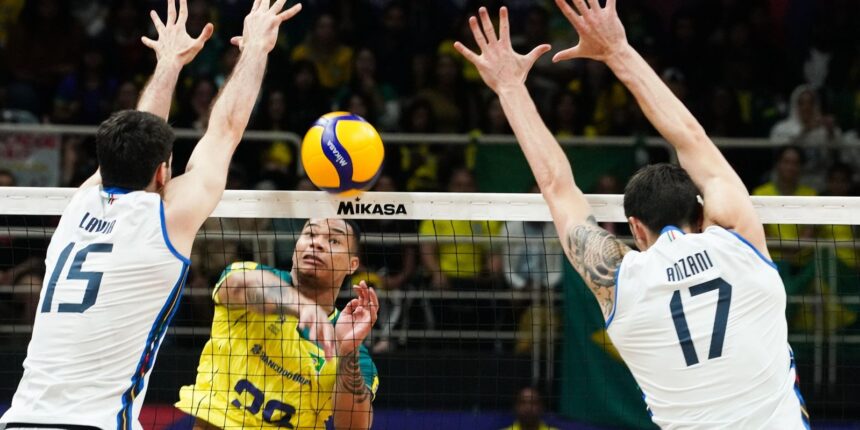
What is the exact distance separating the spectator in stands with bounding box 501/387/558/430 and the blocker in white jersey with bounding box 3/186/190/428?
4.91m

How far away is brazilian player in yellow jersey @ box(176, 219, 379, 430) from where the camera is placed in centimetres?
696

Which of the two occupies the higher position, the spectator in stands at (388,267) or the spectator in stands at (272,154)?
the spectator in stands at (272,154)

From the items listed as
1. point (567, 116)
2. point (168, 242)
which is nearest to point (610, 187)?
point (567, 116)

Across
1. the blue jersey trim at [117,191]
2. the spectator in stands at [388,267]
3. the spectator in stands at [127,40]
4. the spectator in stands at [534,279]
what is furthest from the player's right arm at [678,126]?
the spectator in stands at [127,40]

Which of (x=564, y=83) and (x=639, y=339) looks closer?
(x=639, y=339)

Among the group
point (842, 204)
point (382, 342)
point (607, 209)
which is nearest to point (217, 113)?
point (607, 209)

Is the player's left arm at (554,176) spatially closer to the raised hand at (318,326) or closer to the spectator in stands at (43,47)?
the raised hand at (318,326)

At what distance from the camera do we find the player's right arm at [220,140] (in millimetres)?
5297

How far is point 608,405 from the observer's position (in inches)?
391

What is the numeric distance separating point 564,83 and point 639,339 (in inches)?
364

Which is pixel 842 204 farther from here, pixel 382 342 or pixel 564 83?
pixel 564 83

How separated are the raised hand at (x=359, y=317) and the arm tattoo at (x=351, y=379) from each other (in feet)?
0.33

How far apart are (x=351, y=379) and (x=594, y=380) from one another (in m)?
3.67

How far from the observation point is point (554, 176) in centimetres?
556
